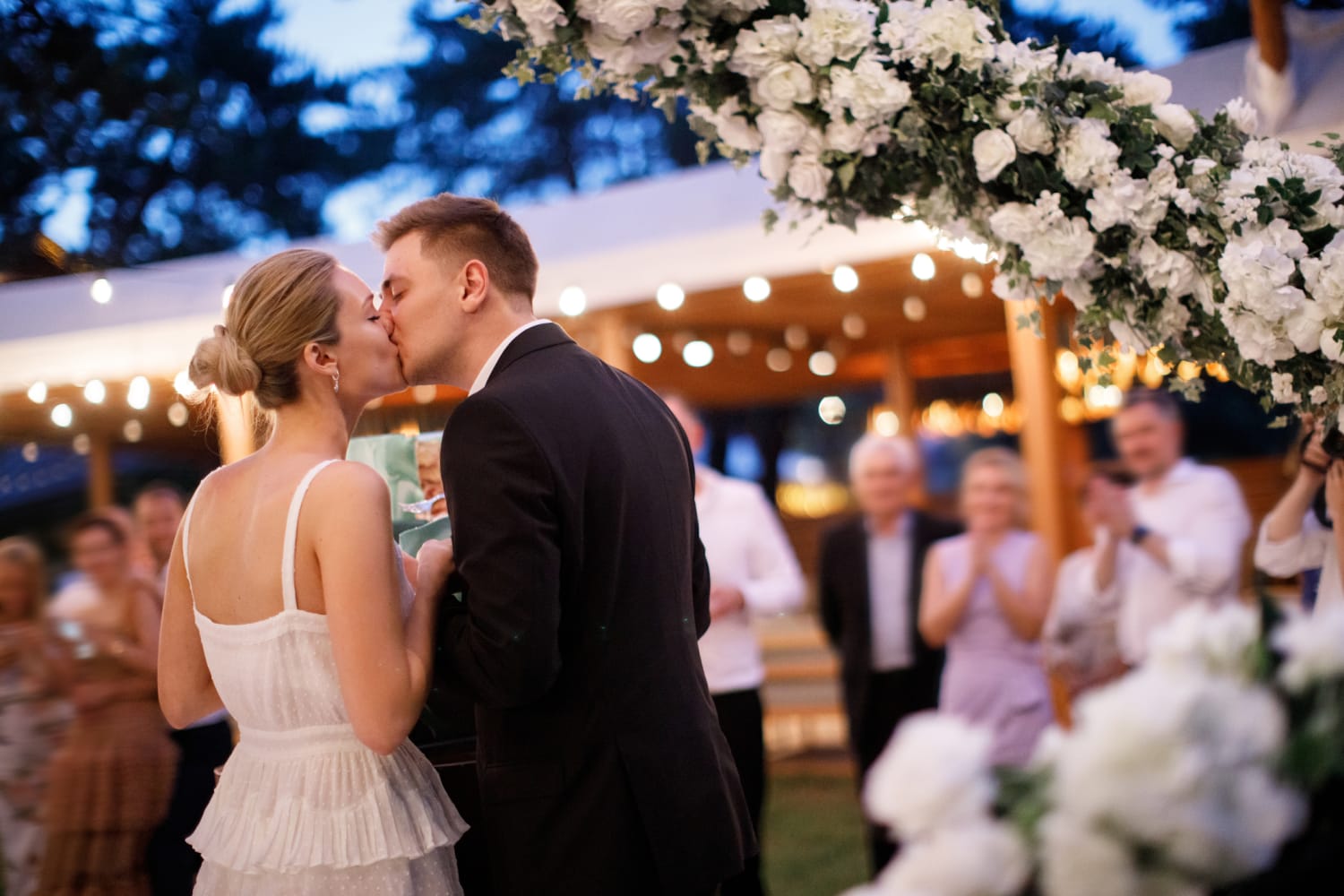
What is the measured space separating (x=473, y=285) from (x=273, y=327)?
0.32 m

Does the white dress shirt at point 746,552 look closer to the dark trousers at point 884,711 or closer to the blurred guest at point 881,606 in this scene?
the blurred guest at point 881,606

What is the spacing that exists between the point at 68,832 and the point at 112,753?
0.89 ft

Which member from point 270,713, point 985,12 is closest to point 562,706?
point 270,713

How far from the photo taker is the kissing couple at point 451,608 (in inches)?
72.6

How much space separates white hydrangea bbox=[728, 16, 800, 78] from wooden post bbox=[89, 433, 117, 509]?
7346 mm

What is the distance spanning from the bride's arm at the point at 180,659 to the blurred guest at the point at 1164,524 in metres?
2.83

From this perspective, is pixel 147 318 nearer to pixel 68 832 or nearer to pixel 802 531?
pixel 68 832

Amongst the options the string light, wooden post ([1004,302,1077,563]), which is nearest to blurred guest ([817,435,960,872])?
wooden post ([1004,302,1077,563])

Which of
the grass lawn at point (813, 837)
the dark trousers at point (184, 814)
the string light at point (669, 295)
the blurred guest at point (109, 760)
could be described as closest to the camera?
the blurred guest at point (109, 760)

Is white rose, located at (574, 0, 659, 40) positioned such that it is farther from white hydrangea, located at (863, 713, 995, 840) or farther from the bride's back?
white hydrangea, located at (863, 713, 995, 840)

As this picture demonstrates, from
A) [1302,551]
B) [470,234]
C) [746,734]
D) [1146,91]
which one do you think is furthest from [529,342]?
[746,734]

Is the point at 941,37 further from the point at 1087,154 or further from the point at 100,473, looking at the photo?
the point at 100,473

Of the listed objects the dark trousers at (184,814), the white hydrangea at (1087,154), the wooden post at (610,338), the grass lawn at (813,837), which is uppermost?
the wooden post at (610,338)

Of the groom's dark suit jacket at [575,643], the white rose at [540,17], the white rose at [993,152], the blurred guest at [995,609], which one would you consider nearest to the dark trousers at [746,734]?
the blurred guest at [995,609]
